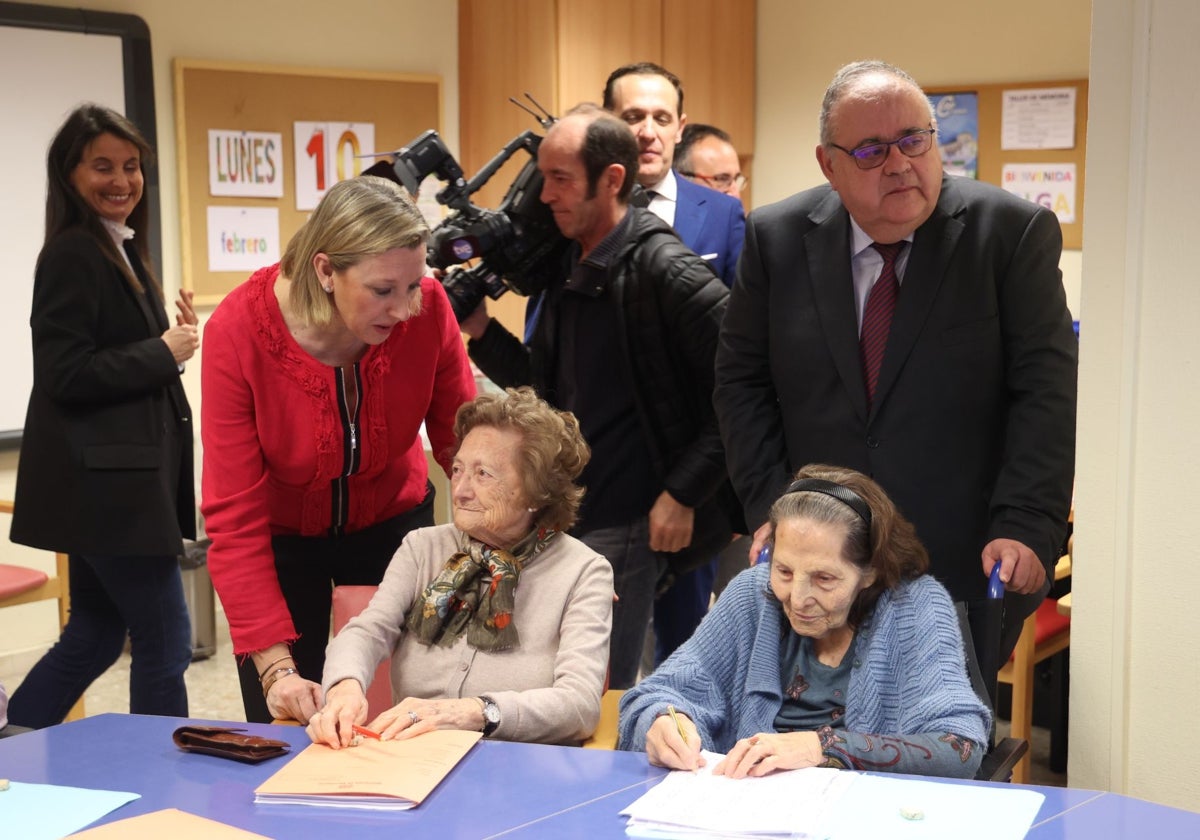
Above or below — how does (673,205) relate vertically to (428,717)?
above

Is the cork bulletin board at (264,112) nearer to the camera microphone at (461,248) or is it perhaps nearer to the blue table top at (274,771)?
the camera microphone at (461,248)

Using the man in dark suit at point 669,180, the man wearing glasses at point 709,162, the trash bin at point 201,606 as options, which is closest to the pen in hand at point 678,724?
the man in dark suit at point 669,180

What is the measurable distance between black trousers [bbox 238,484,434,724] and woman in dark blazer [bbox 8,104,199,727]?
662 mm

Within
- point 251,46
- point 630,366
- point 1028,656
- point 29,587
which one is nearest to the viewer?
point 630,366

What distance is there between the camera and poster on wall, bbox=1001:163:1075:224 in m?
5.28

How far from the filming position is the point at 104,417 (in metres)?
3.02

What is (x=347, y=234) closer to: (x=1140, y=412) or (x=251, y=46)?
(x=1140, y=412)

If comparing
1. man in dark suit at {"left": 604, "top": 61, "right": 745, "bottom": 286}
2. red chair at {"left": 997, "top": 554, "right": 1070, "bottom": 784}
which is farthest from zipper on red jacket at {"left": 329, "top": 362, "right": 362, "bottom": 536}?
red chair at {"left": 997, "top": 554, "right": 1070, "bottom": 784}

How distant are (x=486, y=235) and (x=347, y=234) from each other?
2.36 ft

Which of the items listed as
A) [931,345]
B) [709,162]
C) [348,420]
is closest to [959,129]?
[709,162]

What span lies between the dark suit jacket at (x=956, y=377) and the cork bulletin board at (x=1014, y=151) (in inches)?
125

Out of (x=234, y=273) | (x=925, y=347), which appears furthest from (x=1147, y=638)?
(x=234, y=273)

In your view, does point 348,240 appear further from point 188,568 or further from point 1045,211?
point 188,568

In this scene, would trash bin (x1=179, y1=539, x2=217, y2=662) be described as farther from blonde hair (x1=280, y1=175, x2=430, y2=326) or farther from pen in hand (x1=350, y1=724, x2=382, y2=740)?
pen in hand (x1=350, y1=724, x2=382, y2=740)
